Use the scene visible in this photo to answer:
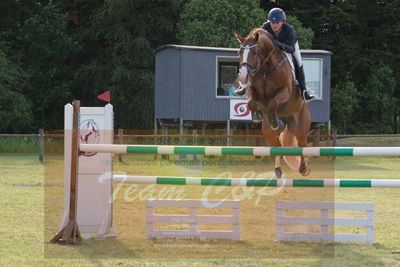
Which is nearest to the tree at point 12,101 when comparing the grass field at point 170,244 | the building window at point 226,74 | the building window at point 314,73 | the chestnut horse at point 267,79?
the building window at point 226,74

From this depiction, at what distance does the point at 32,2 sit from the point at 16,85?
6.42 meters

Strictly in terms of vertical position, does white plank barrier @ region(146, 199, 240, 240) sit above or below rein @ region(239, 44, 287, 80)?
below

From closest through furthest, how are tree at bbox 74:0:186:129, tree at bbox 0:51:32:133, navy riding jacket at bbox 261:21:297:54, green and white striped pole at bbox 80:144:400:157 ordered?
green and white striped pole at bbox 80:144:400:157
navy riding jacket at bbox 261:21:297:54
tree at bbox 0:51:32:133
tree at bbox 74:0:186:129

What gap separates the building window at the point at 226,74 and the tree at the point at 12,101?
12113 millimetres

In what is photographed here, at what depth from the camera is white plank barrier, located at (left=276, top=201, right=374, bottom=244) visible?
19.9 ft

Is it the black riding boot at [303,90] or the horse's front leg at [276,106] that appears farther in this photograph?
the black riding boot at [303,90]

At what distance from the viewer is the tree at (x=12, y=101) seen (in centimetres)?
2981

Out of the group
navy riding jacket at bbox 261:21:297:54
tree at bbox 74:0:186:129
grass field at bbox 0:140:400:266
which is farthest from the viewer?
tree at bbox 74:0:186:129

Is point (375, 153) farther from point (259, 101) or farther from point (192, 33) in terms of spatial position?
point (192, 33)

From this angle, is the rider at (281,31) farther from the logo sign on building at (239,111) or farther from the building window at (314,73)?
the building window at (314,73)

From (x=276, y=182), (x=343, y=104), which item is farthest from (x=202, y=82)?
(x=276, y=182)

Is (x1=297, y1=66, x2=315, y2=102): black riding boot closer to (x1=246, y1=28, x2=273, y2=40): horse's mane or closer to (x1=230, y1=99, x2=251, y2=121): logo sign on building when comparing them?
(x1=246, y1=28, x2=273, y2=40): horse's mane

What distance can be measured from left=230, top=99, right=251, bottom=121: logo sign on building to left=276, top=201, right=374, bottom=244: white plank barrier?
15212 millimetres

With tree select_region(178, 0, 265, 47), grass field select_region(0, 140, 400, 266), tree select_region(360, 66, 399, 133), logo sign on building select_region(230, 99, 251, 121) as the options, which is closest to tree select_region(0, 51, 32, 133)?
tree select_region(178, 0, 265, 47)
